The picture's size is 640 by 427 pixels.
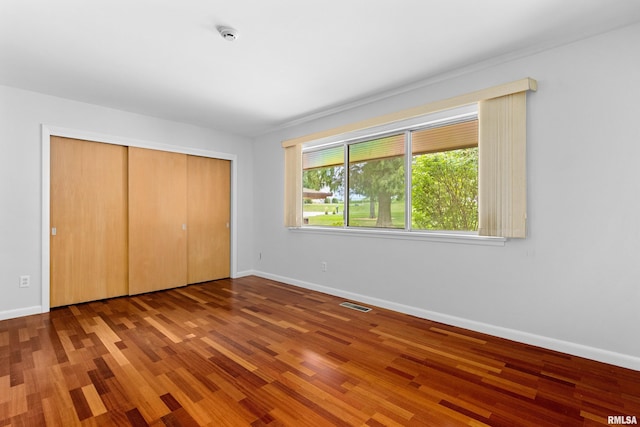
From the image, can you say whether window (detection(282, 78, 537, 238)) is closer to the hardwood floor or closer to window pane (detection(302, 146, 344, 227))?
window pane (detection(302, 146, 344, 227))

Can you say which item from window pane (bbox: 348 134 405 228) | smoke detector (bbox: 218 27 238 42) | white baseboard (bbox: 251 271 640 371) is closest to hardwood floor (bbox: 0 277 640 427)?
white baseboard (bbox: 251 271 640 371)

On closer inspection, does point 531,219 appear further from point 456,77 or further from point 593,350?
point 456,77

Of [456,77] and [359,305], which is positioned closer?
[456,77]

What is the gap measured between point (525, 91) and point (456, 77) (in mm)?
690

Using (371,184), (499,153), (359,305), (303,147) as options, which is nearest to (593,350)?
(499,153)

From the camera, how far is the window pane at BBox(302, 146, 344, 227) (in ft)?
14.9

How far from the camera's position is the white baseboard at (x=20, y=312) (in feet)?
11.3

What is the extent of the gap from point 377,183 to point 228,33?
2.41m

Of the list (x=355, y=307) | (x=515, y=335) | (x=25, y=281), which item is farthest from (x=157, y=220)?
(x=515, y=335)

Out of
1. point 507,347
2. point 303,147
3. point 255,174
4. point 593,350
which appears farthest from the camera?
point 255,174

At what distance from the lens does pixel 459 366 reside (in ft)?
7.81

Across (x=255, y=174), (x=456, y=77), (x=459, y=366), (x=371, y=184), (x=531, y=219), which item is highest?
(x=456, y=77)

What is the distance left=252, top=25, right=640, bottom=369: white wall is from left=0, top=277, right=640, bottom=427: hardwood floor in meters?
0.24

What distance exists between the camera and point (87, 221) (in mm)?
4066
